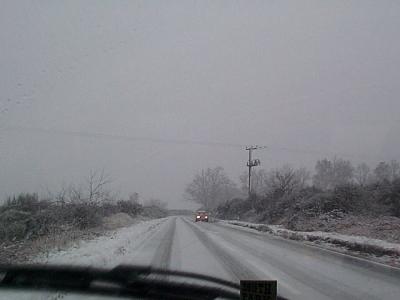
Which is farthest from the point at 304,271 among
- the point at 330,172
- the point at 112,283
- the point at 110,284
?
the point at 330,172

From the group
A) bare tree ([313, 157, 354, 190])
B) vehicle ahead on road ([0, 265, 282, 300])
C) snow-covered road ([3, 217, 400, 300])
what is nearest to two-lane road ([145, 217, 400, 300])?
snow-covered road ([3, 217, 400, 300])

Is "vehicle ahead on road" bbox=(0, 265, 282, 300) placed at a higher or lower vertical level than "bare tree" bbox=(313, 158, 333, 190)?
lower

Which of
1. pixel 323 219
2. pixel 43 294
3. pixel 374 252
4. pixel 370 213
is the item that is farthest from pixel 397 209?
pixel 43 294

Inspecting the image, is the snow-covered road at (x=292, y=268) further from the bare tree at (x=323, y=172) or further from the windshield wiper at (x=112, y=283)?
the bare tree at (x=323, y=172)

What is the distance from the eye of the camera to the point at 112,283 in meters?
→ 9.73

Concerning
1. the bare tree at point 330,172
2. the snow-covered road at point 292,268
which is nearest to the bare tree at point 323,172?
the bare tree at point 330,172

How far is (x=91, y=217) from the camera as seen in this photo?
35.9 m

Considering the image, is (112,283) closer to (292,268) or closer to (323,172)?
(292,268)

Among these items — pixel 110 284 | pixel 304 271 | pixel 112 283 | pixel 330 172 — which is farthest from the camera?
pixel 330 172

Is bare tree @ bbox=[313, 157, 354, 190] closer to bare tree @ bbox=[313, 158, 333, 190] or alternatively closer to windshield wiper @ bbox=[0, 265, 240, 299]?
bare tree @ bbox=[313, 158, 333, 190]

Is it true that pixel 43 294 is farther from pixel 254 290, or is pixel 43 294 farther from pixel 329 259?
pixel 329 259

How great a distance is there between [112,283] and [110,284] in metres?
0.13

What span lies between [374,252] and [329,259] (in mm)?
3437

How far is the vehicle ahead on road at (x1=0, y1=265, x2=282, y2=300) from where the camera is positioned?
8.80 meters
